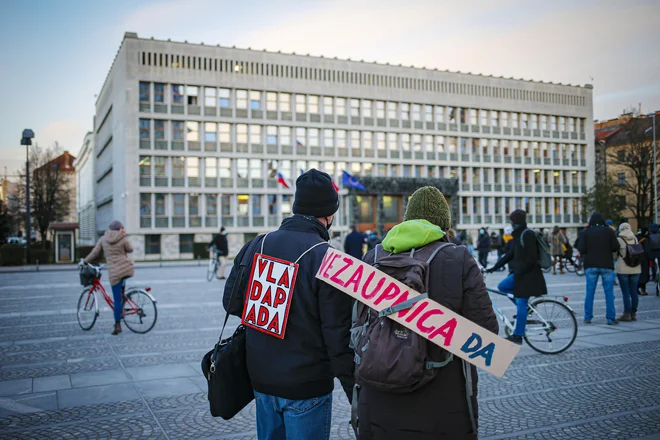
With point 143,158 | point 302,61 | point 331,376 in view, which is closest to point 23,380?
point 331,376

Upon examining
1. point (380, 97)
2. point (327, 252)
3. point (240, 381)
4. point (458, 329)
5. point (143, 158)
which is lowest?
point (240, 381)

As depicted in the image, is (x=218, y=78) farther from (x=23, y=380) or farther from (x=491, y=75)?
(x=23, y=380)

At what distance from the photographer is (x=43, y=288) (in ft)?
60.4

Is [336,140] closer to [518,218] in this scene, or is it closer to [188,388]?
[518,218]

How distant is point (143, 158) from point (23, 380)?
43.8m

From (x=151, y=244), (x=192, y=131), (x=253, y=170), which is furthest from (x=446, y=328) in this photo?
(x=253, y=170)

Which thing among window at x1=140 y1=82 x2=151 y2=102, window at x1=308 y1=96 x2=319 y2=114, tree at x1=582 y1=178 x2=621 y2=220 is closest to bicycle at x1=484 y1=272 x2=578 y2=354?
window at x1=140 y1=82 x2=151 y2=102

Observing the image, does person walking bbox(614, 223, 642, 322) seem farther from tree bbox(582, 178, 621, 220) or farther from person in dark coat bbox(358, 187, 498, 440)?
tree bbox(582, 178, 621, 220)

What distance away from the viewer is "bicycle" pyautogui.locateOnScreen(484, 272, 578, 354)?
7.56 metres

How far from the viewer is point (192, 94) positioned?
49469 mm

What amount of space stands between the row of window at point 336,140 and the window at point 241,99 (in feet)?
6.14

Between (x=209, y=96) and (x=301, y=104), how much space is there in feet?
29.5

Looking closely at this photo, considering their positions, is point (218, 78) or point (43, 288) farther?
point (218, 78)

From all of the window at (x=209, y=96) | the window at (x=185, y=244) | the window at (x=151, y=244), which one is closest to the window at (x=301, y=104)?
the window at (x=209, y=96)
